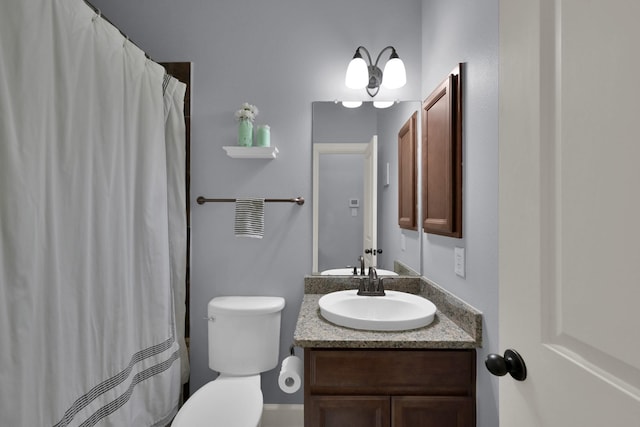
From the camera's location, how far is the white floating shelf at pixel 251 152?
182 centimetres

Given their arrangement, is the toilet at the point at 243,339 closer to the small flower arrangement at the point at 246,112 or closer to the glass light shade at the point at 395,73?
the small flower arrangement at the point at 246,112

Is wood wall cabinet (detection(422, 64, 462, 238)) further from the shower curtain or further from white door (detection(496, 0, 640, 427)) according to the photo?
the shower curtain

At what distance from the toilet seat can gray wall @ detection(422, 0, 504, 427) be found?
91cm

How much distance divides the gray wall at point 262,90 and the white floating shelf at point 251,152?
0.23 feet

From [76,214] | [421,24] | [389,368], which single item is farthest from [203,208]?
[421,24]

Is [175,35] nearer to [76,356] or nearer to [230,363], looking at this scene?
[76,356]

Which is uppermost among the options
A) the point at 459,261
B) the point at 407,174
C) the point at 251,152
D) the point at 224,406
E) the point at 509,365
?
the point at 251,152

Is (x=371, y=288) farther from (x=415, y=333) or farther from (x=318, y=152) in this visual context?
(x=318, y=152)

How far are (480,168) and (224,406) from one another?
1447 millimetres

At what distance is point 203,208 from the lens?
1937mm

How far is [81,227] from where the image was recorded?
3.77 ft

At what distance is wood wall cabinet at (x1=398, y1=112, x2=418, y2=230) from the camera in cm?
180

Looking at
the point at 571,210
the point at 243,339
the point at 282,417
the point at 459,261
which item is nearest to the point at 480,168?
the point at 459,261

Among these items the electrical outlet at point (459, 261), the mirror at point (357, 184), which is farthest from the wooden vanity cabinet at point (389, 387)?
the mirror at point (357, 184)
